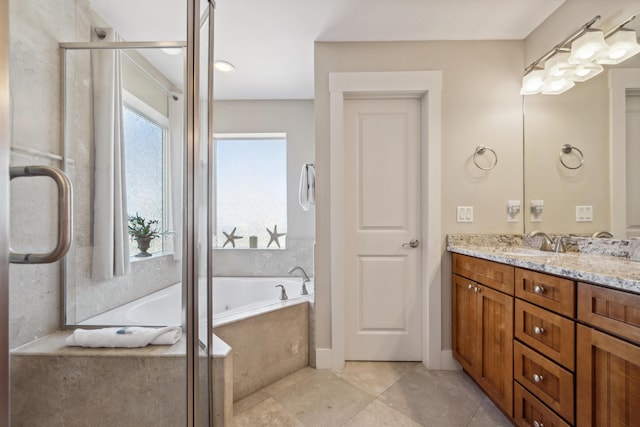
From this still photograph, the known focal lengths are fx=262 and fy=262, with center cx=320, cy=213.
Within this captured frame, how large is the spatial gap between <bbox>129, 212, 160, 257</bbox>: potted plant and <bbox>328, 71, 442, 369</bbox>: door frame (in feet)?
3.63

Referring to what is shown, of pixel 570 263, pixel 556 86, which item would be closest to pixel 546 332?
pixel 570 263

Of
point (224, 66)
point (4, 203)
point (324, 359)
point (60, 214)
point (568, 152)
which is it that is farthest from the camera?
point (224, 66)

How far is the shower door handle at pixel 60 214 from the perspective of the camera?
2.22ft

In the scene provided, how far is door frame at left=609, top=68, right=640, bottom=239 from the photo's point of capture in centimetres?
130

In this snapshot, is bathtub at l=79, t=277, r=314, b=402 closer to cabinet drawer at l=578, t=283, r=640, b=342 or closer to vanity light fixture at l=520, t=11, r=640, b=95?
cabinet drawer at l=578, t=283, r=640, b=342

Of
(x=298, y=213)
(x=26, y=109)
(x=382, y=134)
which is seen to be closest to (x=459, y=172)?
(x=382, y=134)

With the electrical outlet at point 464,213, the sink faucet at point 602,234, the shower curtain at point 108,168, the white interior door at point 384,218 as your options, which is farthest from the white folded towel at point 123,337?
the sink faucet at point 602,234

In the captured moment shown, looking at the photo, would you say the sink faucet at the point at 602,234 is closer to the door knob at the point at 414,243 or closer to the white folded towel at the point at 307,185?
the door knob at the point at 414,243

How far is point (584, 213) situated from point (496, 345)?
96 centimetres

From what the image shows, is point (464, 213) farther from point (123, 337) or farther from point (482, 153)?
point (123, 337)

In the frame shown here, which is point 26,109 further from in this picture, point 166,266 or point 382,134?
point 382,134

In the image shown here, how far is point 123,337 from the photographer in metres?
1.14

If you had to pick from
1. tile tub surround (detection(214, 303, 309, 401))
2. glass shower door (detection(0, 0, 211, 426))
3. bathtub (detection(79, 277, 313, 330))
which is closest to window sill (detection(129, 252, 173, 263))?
glass shower door (detection(0, 0, 211, 426))

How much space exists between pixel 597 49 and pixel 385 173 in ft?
4.16
